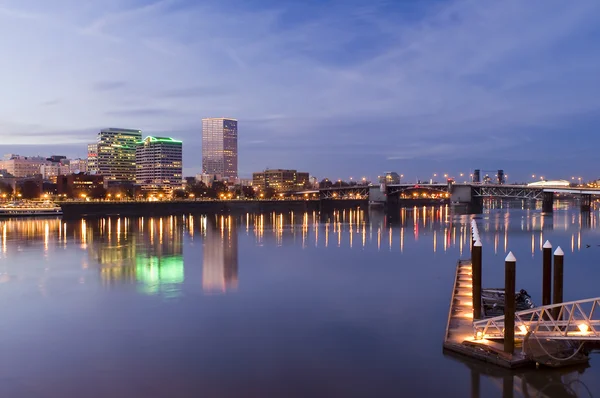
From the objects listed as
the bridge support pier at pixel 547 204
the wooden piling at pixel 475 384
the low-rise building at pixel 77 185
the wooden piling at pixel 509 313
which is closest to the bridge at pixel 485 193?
the bridge support pier at pixel 547 204

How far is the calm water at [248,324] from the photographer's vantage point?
14.2 meters

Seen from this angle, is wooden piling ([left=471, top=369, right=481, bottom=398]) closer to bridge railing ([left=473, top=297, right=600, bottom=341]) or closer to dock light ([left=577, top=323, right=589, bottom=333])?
bridge railing ([left=473, top=297, right=600, bottom=341])

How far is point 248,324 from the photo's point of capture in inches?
790

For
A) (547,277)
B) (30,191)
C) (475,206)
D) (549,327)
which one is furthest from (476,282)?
(30,191)

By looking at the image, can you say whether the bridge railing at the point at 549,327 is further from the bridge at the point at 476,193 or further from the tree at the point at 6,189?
the tree at the point at 6,189

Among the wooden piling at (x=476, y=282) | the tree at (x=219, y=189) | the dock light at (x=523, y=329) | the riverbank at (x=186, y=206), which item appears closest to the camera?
the dock light at (x=523, y=329)

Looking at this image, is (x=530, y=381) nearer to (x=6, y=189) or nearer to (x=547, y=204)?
(x=547, y=204)

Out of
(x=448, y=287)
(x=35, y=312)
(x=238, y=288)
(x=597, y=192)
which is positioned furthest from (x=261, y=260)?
(x=597, y=192)

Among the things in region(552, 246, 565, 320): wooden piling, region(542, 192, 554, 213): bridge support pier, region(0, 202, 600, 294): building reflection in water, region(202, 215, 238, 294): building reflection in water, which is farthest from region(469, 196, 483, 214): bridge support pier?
region(552, 246, 565, 320): wooden piling

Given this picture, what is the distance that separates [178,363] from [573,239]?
154ft

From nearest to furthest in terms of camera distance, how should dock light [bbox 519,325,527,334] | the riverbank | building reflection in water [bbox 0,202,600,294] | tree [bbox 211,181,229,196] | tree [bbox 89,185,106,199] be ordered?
1. dock light [bbox 519,325,527,334]
2. building reflection in water [bbox 0,202,600,294]
3. the riverbank
4. tree [bbox 89,185,106,199]
5. tree [bbox 211,181,229,196]

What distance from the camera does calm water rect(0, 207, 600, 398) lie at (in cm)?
1420

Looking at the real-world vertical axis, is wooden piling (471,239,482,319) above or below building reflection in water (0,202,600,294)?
above

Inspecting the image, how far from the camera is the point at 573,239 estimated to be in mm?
51625
